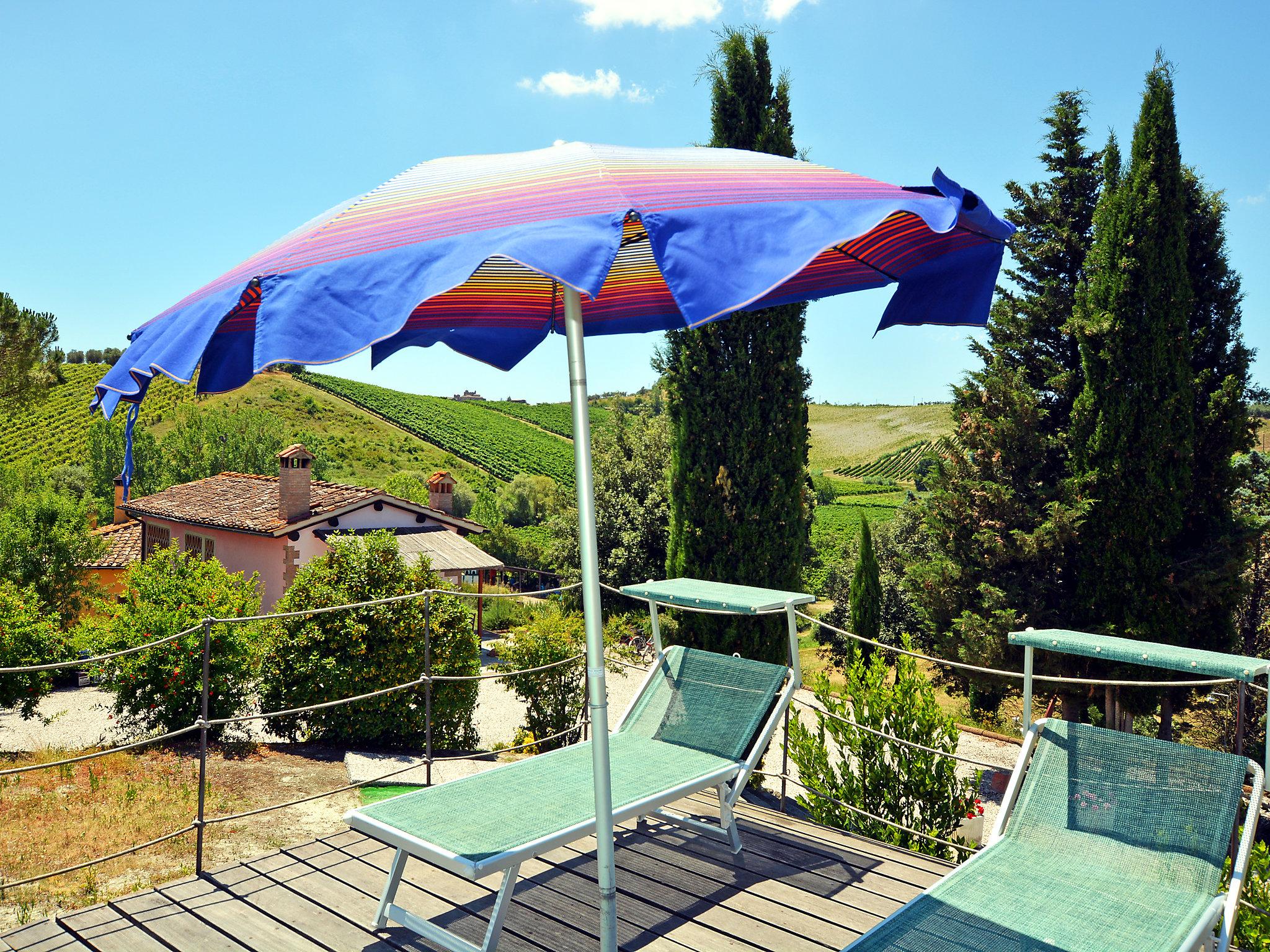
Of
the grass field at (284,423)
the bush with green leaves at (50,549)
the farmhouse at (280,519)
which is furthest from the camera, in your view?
the grass field at (284,423)

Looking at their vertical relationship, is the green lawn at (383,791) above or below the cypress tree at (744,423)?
below

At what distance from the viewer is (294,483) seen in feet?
79.7

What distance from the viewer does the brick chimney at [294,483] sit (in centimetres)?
2414

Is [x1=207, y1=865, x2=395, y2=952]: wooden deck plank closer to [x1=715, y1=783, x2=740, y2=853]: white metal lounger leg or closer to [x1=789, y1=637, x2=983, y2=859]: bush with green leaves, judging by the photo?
[x1=715, y1=783, x2=740, y2=853]: white metal lounger leg

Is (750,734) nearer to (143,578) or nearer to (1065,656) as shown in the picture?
(143,578)

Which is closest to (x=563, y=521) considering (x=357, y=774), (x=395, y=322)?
(x=357, y=774)

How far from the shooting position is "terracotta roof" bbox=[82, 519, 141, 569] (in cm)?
2608

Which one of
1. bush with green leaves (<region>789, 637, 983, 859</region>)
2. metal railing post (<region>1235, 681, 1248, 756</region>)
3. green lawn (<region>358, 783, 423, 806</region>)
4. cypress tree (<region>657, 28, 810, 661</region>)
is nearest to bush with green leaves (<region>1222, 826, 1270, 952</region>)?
metal railing post (<region>1235, 681, 1248, 756</region>)

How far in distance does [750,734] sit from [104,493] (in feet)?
137

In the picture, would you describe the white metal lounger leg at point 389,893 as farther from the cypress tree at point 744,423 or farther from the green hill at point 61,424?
the green hill at point 61,424

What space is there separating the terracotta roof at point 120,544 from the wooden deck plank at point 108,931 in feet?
81.1

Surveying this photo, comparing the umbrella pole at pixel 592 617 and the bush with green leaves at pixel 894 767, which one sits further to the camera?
the bush with green leaves at pixel 894 767

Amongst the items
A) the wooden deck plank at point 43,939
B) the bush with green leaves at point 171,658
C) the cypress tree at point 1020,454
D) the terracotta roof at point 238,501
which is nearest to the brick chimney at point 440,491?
the terracotta roof at point 238,501

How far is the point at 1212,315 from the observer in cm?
1373
